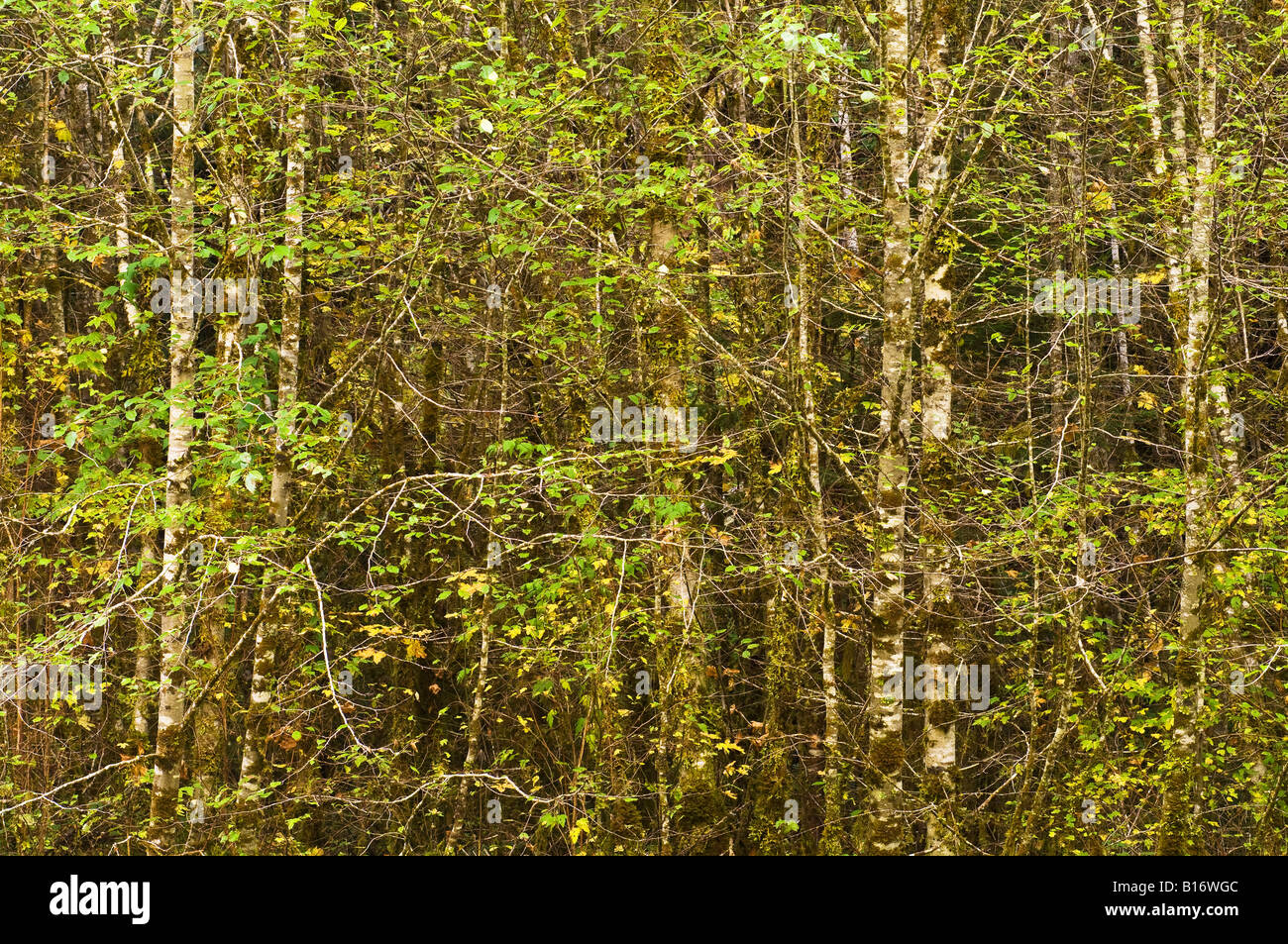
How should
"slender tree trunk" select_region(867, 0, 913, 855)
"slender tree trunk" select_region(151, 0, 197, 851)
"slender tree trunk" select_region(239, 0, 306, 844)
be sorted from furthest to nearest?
"slender tree trunk" select_region(239, 0, 306, 844), "slender tree trunk" select_region(151, 0, 197, 851), "slender tree trunk" select_region(867, 0, 913, 855)

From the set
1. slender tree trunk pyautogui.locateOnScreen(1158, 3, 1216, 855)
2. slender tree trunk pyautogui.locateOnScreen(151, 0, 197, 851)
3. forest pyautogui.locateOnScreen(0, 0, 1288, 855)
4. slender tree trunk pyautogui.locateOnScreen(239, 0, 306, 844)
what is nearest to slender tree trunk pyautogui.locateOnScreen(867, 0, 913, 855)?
forest pyautogui.locateOnScreen(0, 0, 1288, 855)

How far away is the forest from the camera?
757 centimetres

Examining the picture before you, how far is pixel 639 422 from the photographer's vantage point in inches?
375

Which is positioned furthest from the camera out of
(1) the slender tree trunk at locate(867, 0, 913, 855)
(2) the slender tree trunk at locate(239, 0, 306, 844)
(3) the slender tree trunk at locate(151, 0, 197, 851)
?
(2) the slender tree trunk at locate(239, 0, 306, 844)

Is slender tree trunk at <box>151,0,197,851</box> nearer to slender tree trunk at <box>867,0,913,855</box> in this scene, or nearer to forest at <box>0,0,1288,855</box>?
forest at <box>0,0,1288,855</box>

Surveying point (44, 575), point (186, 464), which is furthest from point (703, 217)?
point (44, 575)

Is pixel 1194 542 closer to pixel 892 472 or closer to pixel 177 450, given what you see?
pixel 892 472

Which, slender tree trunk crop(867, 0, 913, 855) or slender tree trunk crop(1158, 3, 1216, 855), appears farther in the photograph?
slender tree trunk crop(1158, 3, 1216, 855)

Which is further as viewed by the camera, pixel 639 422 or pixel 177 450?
pixel 639 422

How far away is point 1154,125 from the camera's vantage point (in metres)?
10.8

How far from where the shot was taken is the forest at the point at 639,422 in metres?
7.57

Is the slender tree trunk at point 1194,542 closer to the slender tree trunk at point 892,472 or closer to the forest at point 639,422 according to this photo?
the forest at point 639,422

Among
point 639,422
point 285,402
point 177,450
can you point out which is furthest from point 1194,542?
point 177,450
